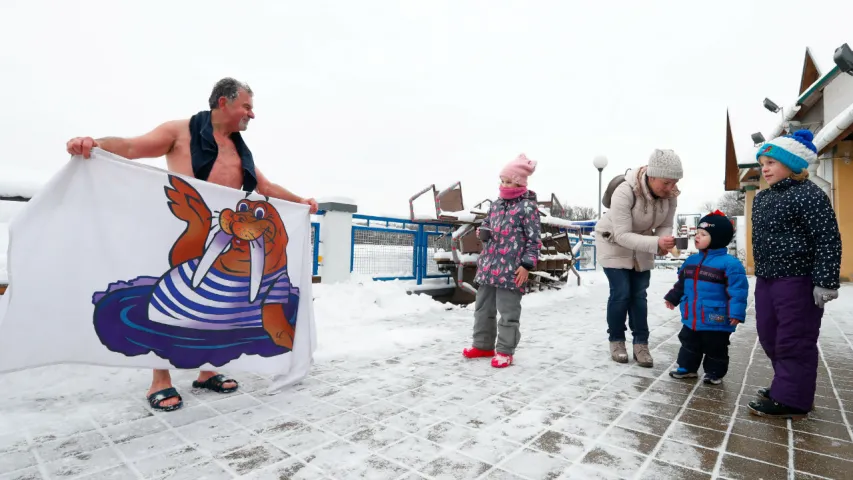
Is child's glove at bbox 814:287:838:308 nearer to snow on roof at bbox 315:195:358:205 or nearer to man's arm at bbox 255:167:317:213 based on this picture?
man's arm at bbox 255:167:317:213

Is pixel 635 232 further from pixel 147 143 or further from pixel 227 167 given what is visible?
pixel 147 143

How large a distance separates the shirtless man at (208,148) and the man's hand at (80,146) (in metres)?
0.11

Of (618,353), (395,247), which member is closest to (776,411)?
(618,353)

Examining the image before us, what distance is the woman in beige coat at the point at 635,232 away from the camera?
347 cm

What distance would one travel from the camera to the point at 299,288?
313 centimetres

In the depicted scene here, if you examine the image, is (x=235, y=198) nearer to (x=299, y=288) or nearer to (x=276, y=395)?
(x=299, y=288)

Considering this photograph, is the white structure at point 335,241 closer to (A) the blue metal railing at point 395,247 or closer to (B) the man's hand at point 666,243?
(A) the blue metal railing at point 395,247

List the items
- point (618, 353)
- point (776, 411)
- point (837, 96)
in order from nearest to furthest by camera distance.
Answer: point (776, 411) < point (618, 353) < point (837, 96)

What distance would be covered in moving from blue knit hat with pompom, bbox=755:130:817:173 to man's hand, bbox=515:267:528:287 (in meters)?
1.70

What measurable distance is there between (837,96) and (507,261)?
12991mm

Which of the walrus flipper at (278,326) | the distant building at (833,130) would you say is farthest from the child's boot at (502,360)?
the distant building at (833,130)

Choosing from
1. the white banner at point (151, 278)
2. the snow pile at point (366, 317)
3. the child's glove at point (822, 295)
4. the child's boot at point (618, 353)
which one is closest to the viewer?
the white banner at point (151, 278)

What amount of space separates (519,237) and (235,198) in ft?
7.00

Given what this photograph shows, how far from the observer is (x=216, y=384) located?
2.82 m
